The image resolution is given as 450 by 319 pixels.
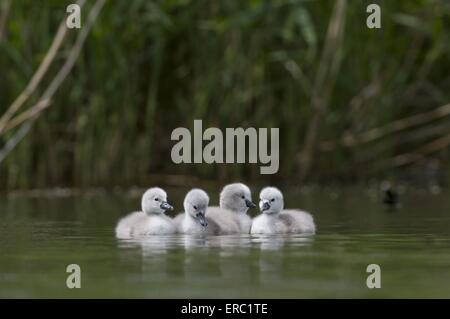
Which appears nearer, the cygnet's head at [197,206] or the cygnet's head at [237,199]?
the cygnet's head at [197,206]

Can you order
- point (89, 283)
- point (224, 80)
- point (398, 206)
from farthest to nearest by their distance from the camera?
point (224, 80) → point (398, 206) → point (89, 283)

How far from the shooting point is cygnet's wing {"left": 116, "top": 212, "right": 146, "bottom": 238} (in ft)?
26.7

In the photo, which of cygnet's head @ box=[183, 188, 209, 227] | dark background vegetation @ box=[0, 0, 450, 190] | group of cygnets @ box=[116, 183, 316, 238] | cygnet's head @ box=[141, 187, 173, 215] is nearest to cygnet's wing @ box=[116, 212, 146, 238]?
group of cygnets @ box=[116, 183, 316, 238]

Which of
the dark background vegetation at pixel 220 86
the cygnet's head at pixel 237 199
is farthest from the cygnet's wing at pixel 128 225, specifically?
the dark background vegetation at pixel 220 86

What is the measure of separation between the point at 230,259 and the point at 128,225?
5.73 feet

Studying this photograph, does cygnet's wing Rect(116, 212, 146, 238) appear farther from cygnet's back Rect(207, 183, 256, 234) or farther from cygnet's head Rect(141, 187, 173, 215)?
cygnet's back Rect(207, 183, 256, 234)

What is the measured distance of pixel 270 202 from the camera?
825 cm

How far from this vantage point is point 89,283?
575 cm

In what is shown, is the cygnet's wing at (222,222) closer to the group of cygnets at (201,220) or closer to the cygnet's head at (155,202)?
the group of cygnets at (201,220)

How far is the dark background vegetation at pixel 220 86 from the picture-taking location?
12.5 meters

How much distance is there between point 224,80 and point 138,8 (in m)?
1.15

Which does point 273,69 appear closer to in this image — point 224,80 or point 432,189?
point 224,80

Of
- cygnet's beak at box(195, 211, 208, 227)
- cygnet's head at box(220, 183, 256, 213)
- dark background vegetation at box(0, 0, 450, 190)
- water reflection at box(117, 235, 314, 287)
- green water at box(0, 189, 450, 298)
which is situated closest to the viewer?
green water at box(0, 189, 450, 298)
